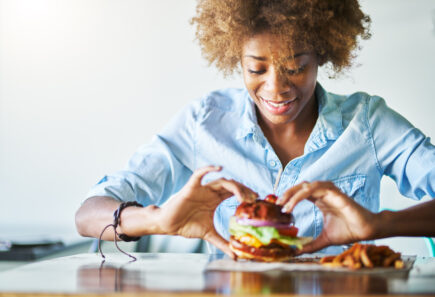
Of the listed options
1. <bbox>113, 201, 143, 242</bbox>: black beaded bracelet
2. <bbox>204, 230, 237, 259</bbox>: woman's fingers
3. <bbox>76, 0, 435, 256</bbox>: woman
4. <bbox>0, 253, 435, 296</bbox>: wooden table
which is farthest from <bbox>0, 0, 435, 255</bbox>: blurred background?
<bbox>0, 253, 435, 296</bbox>: wooden table

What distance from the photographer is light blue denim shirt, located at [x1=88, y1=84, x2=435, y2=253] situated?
2.03 meters

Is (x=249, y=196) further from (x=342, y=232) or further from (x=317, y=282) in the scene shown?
(x=317, y=282)

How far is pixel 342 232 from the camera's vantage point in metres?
1.61

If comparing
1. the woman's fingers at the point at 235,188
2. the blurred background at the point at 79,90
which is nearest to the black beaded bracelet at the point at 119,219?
the woman's fingers at the point at 235,188

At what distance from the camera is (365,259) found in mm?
1432

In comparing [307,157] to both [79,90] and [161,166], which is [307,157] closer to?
[161,166]

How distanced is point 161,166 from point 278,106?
548 mm

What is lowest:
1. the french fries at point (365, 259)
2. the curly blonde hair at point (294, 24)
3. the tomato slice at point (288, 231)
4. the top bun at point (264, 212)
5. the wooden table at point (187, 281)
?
the wooden table at point (187, 281)

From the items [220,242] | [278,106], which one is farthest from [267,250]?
[278,106]

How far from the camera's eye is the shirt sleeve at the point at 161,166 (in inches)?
80.4

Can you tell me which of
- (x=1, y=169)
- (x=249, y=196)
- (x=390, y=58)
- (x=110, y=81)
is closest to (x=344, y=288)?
(x=249, y=196)

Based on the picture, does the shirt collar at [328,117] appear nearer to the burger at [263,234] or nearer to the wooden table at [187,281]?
the burger at [263,234]

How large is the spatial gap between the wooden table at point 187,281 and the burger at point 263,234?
127 mm

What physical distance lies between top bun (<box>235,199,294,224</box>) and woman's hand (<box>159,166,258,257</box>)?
0.03 m
